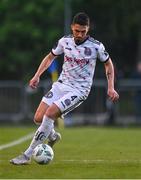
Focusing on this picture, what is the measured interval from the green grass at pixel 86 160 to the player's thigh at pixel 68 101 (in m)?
0.89

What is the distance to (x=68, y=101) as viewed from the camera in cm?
1369

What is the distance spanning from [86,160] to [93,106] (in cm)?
1757

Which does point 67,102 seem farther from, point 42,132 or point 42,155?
point 42,155

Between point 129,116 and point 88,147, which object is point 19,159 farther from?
point 129,116

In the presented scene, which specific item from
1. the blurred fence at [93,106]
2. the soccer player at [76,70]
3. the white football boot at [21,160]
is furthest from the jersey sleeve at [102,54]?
the blurred fence at [93,106]

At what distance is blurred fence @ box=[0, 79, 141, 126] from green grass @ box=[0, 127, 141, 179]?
1021 cm

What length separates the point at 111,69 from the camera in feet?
46.1

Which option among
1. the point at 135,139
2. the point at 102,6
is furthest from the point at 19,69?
the point at 135,139

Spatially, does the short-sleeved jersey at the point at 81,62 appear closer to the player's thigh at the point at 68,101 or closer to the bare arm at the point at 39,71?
the player's thigh at the point at 68,101

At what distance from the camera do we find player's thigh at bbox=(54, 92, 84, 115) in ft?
→ 44.6

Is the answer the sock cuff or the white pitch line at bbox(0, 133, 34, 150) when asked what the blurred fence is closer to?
the white pitch line at bbox(0, 133, 34, 150)

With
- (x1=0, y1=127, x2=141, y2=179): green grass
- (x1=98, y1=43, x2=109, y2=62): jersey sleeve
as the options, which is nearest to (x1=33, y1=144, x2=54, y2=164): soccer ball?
(x1=0, y1=127, x2=141, y2=179): green grass

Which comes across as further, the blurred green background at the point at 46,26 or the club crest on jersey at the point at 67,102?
the blurred green background at the point at 46,26

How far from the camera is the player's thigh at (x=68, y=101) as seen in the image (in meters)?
13.6
